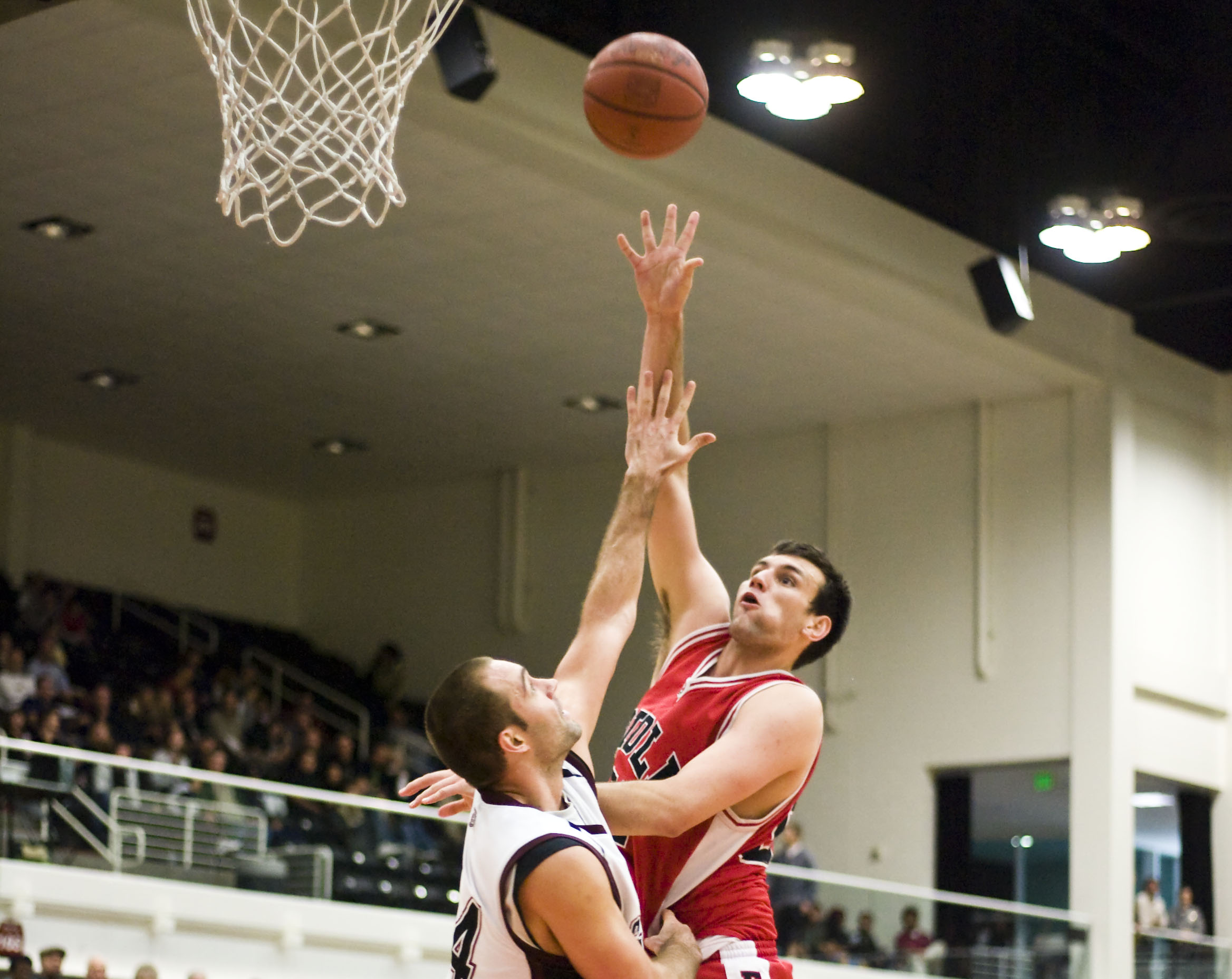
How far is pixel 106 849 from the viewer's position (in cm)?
1041

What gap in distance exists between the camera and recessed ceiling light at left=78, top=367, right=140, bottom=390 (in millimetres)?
16656

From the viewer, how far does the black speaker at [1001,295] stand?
Result: 14.0m

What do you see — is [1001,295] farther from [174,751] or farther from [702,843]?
[702,843]

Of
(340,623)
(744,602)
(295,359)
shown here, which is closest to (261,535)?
(340,623)

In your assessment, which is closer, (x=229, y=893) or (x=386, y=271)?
(x=229, y=893)

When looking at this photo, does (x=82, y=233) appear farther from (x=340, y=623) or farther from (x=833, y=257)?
Answer: (x=340, y=623)

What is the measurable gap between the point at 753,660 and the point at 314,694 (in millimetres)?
15357

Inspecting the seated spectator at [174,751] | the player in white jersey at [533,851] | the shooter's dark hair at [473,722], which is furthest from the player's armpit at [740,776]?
the seated spectator at [174,751]

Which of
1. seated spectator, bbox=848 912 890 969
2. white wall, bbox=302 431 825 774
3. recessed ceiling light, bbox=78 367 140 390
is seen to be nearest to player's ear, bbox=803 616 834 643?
seated spectator, bbox=848 912 890 969

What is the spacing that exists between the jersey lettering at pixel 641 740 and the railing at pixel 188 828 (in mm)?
6727

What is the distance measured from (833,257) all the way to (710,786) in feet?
32.9

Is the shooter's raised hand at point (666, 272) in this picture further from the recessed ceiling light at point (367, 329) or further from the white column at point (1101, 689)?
the white column at point (1101, 689)

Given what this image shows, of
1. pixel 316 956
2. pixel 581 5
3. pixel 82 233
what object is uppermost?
pixel 581 5

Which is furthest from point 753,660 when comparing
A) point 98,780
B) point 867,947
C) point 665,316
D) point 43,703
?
point 43,703
